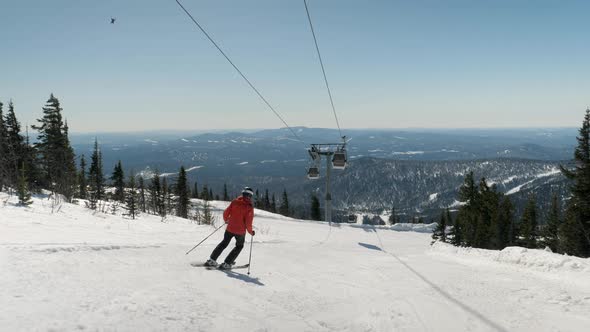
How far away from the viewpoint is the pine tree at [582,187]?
27688mm

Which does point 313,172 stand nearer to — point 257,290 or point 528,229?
point 257,290

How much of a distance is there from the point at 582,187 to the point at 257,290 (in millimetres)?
30356

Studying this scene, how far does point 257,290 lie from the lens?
7359 mm

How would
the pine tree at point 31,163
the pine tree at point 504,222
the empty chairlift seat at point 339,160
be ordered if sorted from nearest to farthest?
the empty chairlift seat at point 339,160, the pine tree at point 31,163, the pine tree at point 504,222

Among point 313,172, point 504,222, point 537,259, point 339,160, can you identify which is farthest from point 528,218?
point 537,259

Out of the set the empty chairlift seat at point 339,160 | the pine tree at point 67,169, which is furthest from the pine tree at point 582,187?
the pine tree at point 67,169

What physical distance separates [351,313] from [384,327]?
2.34 feet

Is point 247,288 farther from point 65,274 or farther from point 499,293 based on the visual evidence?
point 499,293

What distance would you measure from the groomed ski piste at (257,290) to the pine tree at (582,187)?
21552 mm

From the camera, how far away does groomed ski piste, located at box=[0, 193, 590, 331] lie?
517cm

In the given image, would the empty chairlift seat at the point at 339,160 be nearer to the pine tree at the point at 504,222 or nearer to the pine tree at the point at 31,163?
the pine tree at the point at 31,163

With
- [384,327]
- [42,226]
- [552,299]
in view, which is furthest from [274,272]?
[42,226]

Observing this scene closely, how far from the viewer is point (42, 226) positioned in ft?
35.8

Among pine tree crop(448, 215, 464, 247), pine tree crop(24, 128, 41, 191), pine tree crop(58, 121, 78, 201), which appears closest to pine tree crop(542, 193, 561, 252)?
pine tree crop(448, 215, 464, 247)
